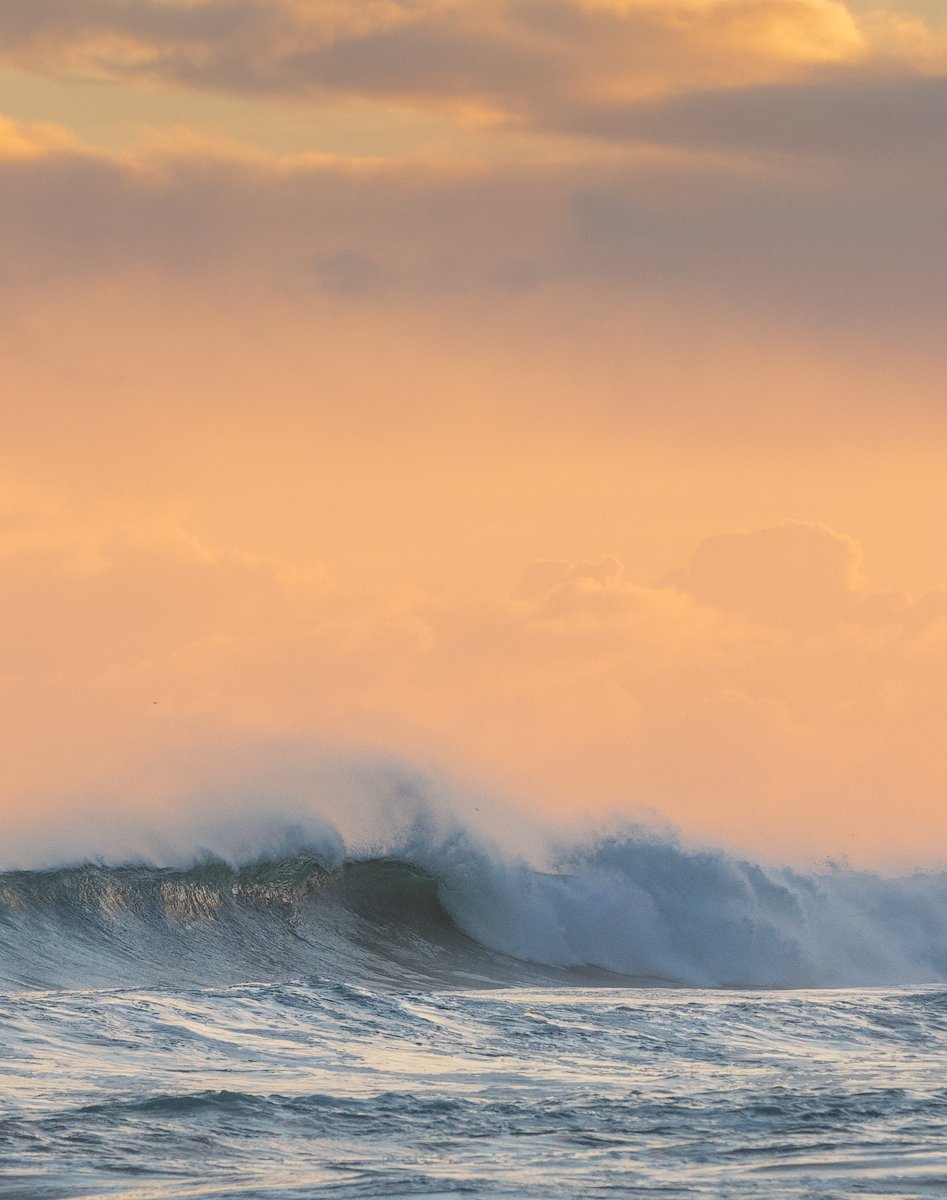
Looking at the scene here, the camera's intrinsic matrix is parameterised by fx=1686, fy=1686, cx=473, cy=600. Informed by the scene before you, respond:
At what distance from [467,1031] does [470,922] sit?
409 inches

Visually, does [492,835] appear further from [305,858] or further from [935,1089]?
[935,1089]

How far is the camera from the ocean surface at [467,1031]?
8.46 metres

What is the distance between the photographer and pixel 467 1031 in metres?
13.5

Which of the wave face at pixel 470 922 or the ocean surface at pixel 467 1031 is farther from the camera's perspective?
the wave face at pixel 470 922

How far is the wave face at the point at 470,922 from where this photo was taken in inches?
787

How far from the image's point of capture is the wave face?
65.6ft

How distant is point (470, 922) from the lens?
938 inches

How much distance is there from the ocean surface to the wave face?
0.17ft

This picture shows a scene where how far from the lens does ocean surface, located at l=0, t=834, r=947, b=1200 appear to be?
846 centimetres

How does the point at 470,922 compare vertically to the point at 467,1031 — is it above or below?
above

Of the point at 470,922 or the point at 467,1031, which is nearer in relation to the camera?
the point at 467,1031

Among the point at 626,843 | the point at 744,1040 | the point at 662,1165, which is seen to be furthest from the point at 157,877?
the point at 662,1165

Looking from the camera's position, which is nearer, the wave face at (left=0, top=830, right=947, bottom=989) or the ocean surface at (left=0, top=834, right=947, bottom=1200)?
the ocean surface at (left=0, top=834, right=947, bottom=1200)

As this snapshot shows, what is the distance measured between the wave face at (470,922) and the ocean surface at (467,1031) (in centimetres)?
5
